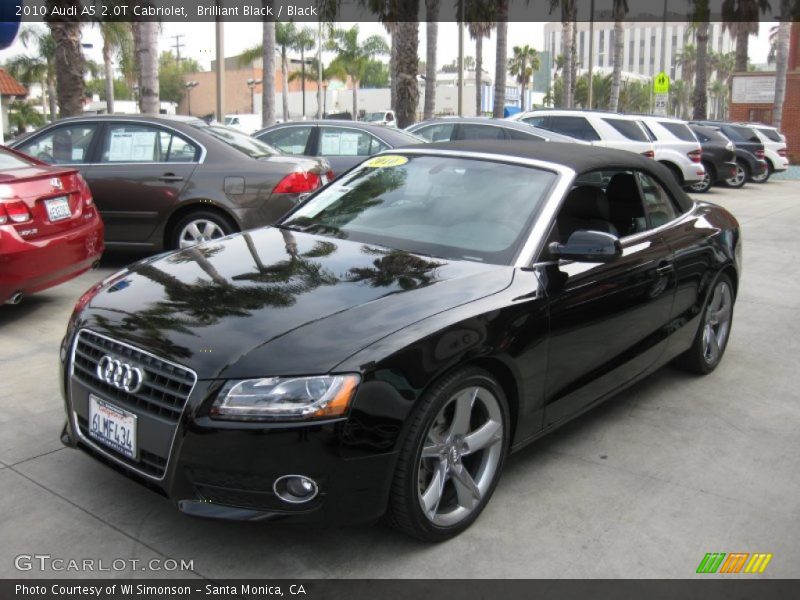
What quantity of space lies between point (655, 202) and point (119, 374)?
10.9ft

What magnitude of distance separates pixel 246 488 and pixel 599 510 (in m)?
1.62

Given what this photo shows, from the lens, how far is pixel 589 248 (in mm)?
3768

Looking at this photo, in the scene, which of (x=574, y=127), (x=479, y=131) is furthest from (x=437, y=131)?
(x=574, y=127)

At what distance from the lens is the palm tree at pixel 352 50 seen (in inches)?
2105

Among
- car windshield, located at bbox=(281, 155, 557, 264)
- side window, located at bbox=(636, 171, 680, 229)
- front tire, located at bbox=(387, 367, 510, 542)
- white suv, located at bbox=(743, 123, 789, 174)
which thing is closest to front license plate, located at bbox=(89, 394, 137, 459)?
front tire, located at bbox=(387, 367, 510, 542)

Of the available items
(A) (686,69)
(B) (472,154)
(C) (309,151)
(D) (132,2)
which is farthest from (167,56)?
(B) (472,154)

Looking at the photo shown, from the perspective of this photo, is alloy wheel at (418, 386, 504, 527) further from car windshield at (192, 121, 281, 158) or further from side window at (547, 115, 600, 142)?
side window at (547, 115, 600, 142)

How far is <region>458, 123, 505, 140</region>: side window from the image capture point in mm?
13867

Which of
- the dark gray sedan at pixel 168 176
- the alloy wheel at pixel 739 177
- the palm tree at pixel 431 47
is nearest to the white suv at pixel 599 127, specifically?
the alloy wheel at pixel 739 177

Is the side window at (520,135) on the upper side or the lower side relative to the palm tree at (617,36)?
lower

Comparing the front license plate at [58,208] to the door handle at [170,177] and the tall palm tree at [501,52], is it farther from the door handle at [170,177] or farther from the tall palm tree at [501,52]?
the tall palm tree at [501,52]

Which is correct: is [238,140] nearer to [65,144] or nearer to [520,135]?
[65,144]

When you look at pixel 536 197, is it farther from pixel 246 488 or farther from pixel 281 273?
pixel 246 488

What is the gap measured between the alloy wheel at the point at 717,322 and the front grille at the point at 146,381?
12.1 feet
